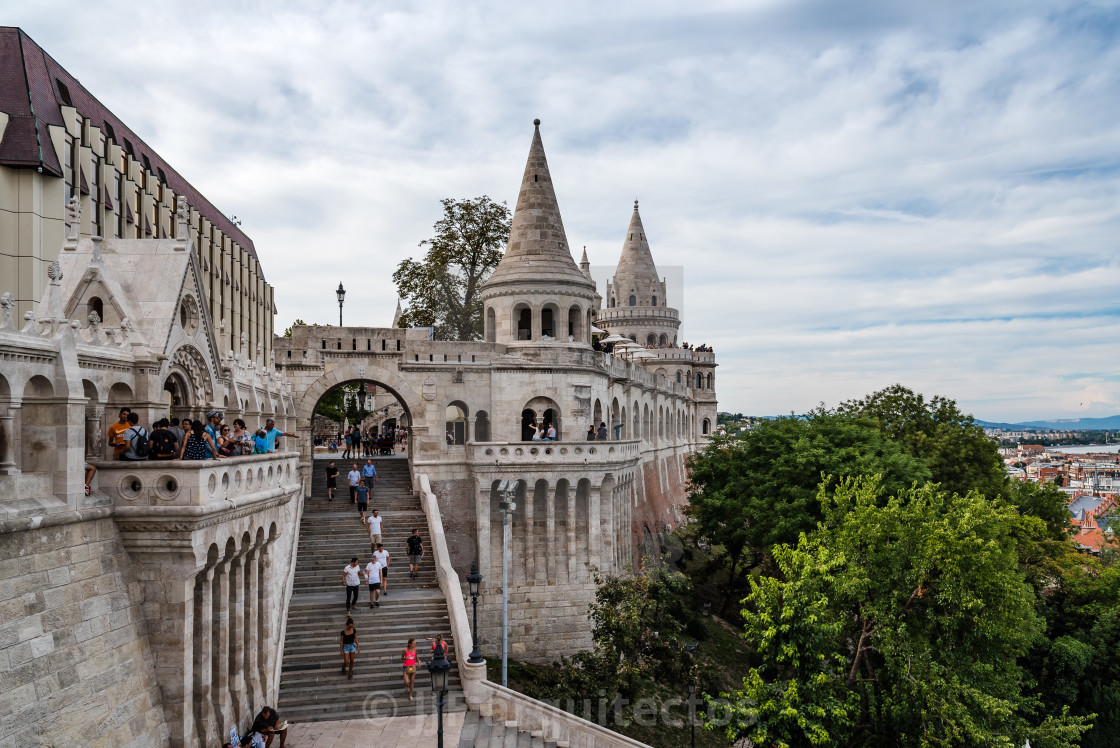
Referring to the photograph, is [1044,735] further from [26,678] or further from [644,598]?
[26,678]

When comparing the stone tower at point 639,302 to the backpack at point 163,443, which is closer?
the backpack at point 163,443

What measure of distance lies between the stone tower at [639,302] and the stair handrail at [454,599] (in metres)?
43.5

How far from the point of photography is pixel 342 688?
19.4 meters

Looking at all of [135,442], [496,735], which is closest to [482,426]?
[496,735]

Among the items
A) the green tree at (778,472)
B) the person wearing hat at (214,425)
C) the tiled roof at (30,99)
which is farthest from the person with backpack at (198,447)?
the tiled roof at (30,99)

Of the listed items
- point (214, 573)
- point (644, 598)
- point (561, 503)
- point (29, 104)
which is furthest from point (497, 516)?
point (29, 104)

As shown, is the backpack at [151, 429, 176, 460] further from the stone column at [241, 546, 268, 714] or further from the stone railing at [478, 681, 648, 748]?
the stone railing at [478, 681, 648, 748]

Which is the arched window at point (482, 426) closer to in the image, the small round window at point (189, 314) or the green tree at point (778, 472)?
the green tree at point (778, 472)

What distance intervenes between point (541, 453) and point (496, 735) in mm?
11728

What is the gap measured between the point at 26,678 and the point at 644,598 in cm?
1736

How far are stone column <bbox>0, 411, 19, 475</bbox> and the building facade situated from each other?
1195 cm

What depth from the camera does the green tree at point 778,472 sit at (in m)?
31.4

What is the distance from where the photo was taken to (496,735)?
18406 mm

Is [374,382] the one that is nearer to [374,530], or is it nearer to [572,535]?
[374,530]
